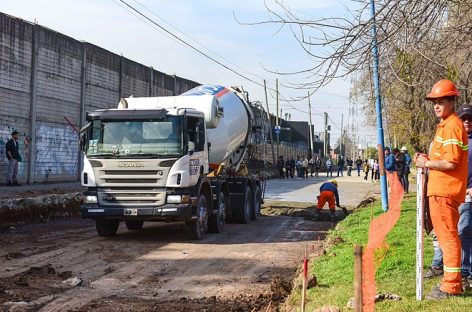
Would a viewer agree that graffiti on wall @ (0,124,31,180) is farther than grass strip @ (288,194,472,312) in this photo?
Yes

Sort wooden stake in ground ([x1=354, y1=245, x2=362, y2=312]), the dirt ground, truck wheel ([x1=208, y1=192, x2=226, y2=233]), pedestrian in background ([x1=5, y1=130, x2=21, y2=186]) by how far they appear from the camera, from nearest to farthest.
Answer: wooden stake in ground ([x1=354, y1=245, x2=362, y2=312])
the dirt ground
truck wheel ([x1=208, y1=192, x2=226, y2=233])
pedestrian in background ([x1=5, y1=130, x2=21, y2=186])

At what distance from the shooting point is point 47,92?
21344 mm

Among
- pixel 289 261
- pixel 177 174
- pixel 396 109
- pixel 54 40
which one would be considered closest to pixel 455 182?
pixel 289 261

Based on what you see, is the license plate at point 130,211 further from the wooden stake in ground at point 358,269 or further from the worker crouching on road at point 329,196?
the wooden stake in ground at point 358,269

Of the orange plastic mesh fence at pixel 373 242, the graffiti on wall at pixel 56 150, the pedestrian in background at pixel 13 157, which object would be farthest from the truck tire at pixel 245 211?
the orange plastic mesh fence at pixel 373 242

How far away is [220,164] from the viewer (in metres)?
14.6

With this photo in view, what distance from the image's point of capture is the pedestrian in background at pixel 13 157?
18094 millimetres

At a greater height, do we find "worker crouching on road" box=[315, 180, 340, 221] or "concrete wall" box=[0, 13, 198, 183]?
"concrete wall" box=[0, 13, 198, 183]

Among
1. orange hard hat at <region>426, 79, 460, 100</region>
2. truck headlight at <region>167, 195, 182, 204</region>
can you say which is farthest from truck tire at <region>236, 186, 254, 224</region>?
orange hard hat at <region>426, 79, 460, 100</region>

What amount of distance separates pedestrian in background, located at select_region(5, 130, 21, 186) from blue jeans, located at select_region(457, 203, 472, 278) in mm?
15007

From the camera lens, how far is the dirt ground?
700 centimetres

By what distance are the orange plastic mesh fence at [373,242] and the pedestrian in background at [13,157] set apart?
14466 millimetres

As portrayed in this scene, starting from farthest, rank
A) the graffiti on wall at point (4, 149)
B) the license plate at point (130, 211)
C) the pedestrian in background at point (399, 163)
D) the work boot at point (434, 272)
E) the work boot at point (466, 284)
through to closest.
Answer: the pedestrian in background at point (399, 163), the graffiti on wall at point (4, 149), the license plate at point (130, 211), the work boot at point (434, 272), the work boot at point (466, 284)

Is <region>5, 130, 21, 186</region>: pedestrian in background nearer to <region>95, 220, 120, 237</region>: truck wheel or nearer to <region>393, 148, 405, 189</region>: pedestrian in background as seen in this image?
<region>95, 220, 120, 237</region>: truck wheel
